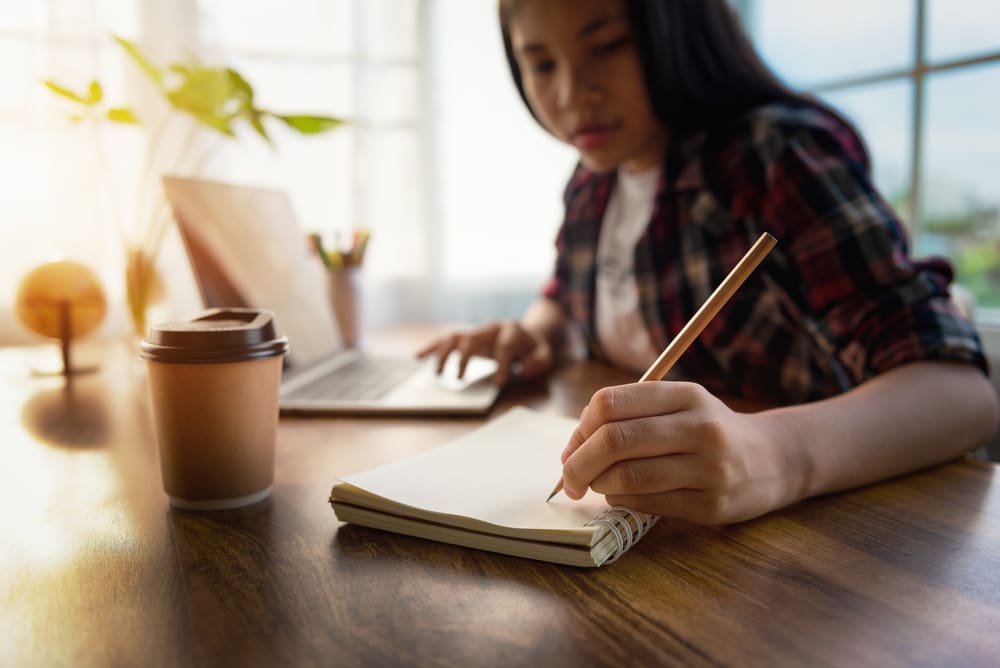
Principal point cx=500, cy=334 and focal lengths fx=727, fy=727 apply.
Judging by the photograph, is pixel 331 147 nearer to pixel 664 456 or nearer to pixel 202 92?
pixel 202 92

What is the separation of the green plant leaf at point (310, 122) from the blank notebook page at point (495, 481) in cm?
62

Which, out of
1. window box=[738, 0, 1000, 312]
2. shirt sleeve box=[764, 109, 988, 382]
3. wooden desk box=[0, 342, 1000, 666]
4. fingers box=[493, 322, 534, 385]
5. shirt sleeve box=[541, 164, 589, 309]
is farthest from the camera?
window box=[738, 0, 1000, 312]

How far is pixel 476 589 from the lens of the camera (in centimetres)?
40

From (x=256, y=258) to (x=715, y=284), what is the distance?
66 cm

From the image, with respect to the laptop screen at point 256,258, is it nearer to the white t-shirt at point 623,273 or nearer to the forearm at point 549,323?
the forearm at point 549,323

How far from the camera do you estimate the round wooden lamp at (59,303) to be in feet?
3.64

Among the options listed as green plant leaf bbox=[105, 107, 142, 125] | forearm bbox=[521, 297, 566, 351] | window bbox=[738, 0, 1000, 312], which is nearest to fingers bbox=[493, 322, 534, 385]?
forearm bbox=[521, 297, 566, 351]

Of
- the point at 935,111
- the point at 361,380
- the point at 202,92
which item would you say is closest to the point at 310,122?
the point at 202,92

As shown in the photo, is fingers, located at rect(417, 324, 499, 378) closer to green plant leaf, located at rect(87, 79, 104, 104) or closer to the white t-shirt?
the white t-shirt

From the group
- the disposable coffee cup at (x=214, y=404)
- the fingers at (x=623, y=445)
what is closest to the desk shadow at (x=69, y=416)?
the disposable coffee cup at (x=214, y=404)

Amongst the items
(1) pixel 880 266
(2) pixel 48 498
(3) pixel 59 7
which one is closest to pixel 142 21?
(3) pixel 59 7

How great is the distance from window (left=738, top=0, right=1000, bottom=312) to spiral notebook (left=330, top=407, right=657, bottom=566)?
5.01 ft

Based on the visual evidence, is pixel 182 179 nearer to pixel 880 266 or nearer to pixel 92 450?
pixel 92 450

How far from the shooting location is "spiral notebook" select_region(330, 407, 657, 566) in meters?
0.43
